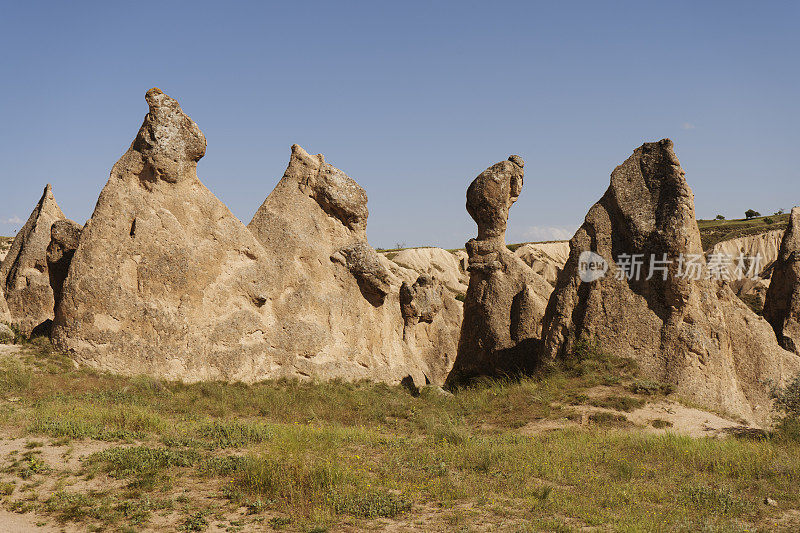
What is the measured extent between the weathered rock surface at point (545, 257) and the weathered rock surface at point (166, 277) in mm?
27220

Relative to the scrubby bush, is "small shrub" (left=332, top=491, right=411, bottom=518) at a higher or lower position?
lower

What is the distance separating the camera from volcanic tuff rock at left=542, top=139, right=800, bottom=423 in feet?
50.1

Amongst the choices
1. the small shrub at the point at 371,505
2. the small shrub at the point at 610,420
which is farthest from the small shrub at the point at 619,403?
the small shrub at the point at 371,505

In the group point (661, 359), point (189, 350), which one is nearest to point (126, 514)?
point (189, 350)

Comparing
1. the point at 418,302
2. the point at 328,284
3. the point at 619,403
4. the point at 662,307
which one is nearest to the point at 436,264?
the point at 418,302

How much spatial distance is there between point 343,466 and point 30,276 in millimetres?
16344

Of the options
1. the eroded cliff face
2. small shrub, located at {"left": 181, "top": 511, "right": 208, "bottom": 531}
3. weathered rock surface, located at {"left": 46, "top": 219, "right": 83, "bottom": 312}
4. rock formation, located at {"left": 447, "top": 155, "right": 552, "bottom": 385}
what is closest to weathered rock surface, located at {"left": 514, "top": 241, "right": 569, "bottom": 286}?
rock formation, located at {"left": 447, "top": 155, "right": 552, "bottom": 385}

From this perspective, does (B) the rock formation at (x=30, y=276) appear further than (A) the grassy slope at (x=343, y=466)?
Yes

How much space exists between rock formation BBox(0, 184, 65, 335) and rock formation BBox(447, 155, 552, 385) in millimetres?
13598

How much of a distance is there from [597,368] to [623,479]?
6178 millimetres

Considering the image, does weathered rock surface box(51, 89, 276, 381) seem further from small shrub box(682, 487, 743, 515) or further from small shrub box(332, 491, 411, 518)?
small shrub box(682, 487, 743, 515)

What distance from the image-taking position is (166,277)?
15.4m

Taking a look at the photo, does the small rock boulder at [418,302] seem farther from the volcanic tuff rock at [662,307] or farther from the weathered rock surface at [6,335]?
the weathered rock surface at [6,335]

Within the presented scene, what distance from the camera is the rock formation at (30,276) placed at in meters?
20.1
